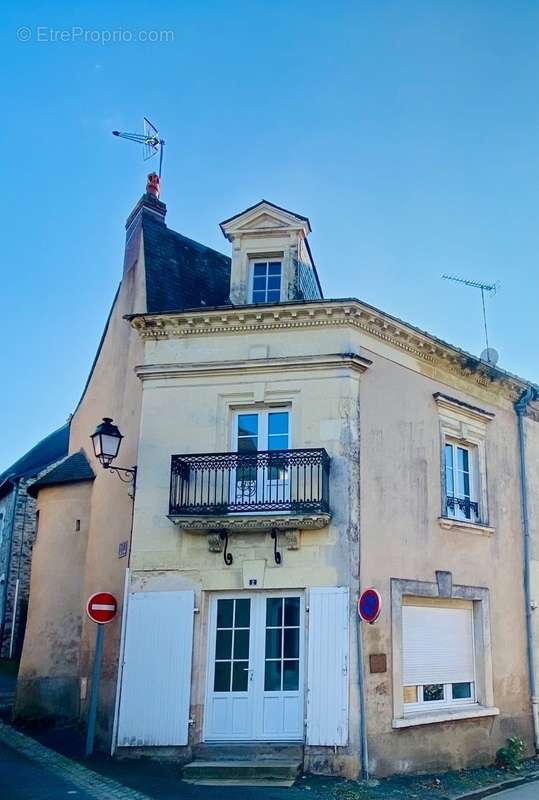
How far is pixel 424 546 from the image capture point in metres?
11.6

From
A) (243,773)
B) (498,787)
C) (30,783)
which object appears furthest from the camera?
(498,787)

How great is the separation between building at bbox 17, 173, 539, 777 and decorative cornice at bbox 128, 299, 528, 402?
3 centimetres

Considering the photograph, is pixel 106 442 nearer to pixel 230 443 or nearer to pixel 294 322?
pixel 230 443

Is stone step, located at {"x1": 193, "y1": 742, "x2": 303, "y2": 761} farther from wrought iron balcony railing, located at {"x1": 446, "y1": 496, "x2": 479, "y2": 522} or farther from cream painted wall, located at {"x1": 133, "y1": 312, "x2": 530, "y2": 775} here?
wrought iron balcony railing, located at {"x1": 446, "y1": 496, "x2": 479, "y2": 522}

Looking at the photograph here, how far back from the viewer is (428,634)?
11.6m

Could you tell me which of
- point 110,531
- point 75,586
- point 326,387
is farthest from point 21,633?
point 326,387

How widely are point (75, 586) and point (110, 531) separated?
1783 millimetres

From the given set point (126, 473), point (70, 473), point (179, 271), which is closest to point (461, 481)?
point (126, 473)

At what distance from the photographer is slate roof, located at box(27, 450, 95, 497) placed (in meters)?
14.2

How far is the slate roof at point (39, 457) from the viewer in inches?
1017

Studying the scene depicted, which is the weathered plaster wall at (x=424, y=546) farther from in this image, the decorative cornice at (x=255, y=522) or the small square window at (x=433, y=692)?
the decorative cornice at (x=255, y=522)

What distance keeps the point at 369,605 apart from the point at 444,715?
2.69m

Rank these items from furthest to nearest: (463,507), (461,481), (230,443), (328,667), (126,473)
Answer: (461,481)
(463,507)
(126,473)
(230,443)
(328,667)

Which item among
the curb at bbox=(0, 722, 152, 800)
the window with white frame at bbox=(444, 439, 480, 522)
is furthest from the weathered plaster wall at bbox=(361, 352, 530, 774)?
the curb at bbox=(0, 722, 152, 800)
